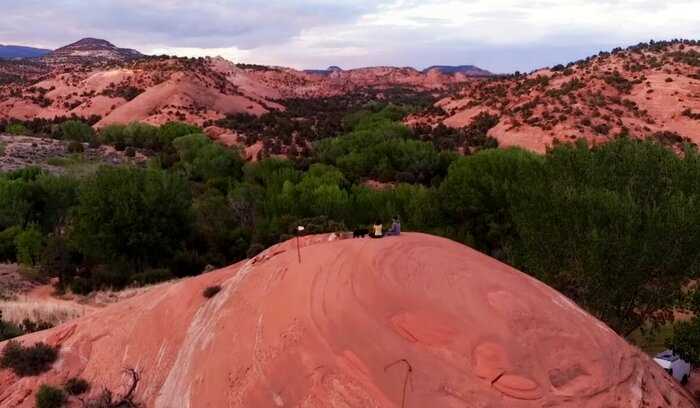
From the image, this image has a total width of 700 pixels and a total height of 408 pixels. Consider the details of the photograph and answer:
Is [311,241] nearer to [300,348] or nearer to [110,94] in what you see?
[300,348]

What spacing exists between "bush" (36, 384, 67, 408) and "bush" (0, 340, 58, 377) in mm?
1226

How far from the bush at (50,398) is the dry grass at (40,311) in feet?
27.8

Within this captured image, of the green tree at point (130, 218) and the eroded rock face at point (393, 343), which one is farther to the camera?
the green tree at point (130, 218)

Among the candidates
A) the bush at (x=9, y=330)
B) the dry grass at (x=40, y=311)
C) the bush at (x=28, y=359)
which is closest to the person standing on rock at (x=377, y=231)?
the bush at (x=28, y=359)

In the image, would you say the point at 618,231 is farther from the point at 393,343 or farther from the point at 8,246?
the point at 8,246

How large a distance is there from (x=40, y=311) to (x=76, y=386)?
1021 centimetres

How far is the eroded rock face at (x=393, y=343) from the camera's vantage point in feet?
31.0

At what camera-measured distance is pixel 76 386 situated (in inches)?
512

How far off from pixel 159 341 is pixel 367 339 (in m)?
5.64

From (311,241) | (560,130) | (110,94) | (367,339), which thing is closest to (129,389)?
(311,241)

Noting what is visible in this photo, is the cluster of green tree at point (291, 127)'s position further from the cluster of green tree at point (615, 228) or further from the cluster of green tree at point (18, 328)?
the cluster of green tree at point (615, 228)

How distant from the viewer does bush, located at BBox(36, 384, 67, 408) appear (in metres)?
12.5

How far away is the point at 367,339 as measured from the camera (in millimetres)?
9844

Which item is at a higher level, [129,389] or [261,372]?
[261,372]
